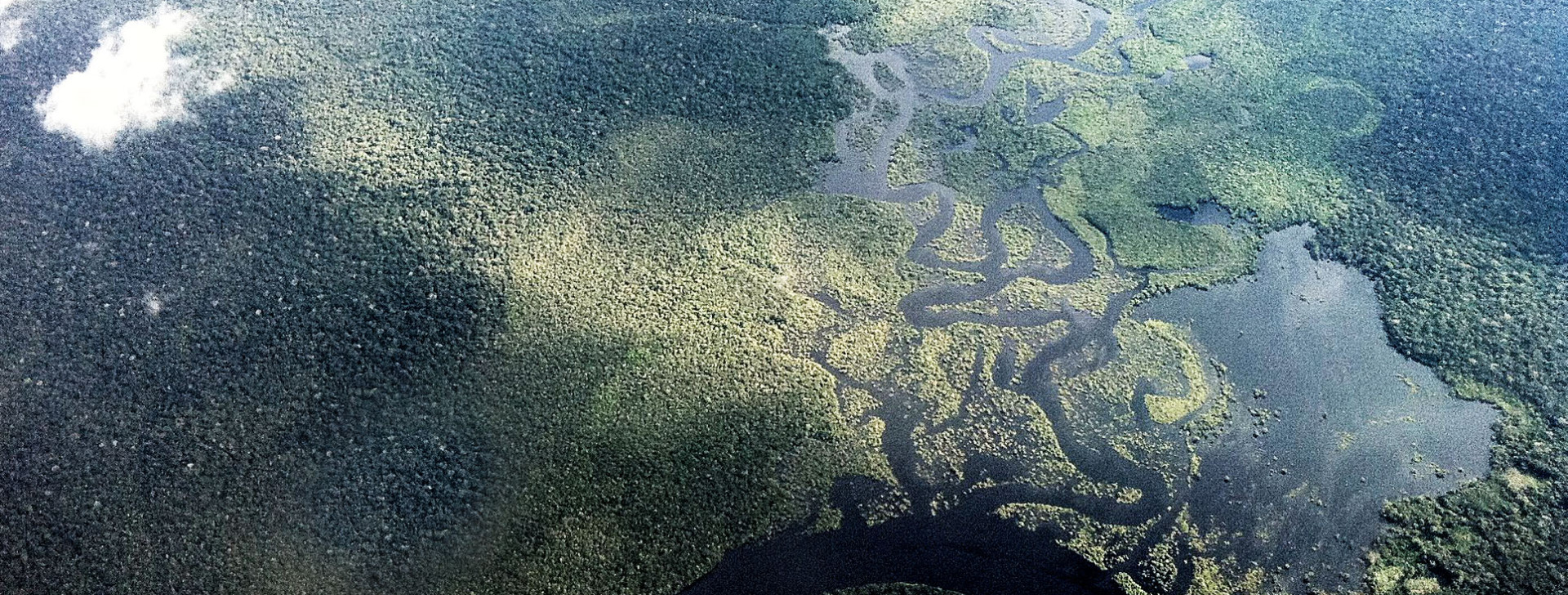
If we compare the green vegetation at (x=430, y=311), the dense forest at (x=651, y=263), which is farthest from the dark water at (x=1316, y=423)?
the green vegetation at (x=430, y=311)

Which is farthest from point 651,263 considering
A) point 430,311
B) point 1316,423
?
point 1316,423

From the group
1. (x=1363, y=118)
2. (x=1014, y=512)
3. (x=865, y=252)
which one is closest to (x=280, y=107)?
(x=865, y=252)

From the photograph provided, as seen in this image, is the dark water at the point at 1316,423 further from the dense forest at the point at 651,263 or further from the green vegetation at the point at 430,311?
the green vegetation at the point at 430,311

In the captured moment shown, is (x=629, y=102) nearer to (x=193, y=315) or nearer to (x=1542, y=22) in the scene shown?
(x=193, y=315)

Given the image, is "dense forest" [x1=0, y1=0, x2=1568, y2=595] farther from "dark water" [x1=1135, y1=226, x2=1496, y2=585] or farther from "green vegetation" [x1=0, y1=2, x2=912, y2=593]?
"dark water" [x1=1135, y1=226, x2=1496, y2=585]

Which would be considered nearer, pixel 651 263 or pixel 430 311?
pixel 430 311

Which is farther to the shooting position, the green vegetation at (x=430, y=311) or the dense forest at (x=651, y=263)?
the dense forest at (x=651, y=263)

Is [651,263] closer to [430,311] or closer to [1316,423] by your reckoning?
[430,311]

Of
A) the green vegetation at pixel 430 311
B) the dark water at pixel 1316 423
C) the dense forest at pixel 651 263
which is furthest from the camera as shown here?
the dark water at pixel 1316 423
